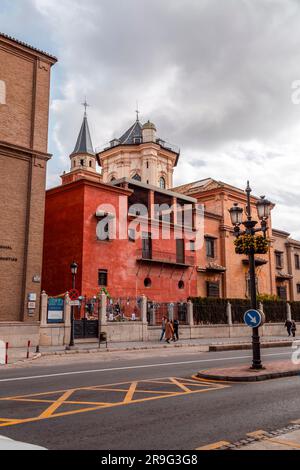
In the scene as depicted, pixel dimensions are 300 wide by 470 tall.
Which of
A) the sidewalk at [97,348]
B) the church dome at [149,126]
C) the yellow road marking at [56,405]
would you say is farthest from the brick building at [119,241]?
the yellow road marking at [56,405]

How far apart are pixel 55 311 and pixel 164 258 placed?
14212 millimetres

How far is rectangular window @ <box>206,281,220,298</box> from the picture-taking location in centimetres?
4084

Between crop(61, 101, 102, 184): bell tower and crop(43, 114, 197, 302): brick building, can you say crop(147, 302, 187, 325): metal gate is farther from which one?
crop(61, 101, 102, 184): bell tower

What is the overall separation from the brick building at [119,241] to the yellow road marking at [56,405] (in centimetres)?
2044

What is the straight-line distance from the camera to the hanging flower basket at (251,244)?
1352 cm

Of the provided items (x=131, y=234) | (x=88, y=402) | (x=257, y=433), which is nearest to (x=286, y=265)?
(x=131, y=234)

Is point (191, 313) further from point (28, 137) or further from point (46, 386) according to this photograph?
point (46, 386)

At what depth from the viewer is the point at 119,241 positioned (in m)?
32.7

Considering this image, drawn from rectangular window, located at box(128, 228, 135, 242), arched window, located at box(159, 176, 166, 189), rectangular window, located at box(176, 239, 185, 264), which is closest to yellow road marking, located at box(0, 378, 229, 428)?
rectangular window, located at box(128, 228, 135, 242)

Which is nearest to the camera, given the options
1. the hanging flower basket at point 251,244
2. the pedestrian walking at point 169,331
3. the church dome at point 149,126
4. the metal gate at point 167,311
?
the hanging flower basket at point 251,244

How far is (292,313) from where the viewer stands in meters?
43.2

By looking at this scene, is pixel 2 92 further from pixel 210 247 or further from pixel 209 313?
pixel 210 247

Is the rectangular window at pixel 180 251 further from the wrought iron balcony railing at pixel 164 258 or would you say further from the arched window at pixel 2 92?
the arched window at pixel 2 92

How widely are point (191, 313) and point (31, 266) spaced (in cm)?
1283
